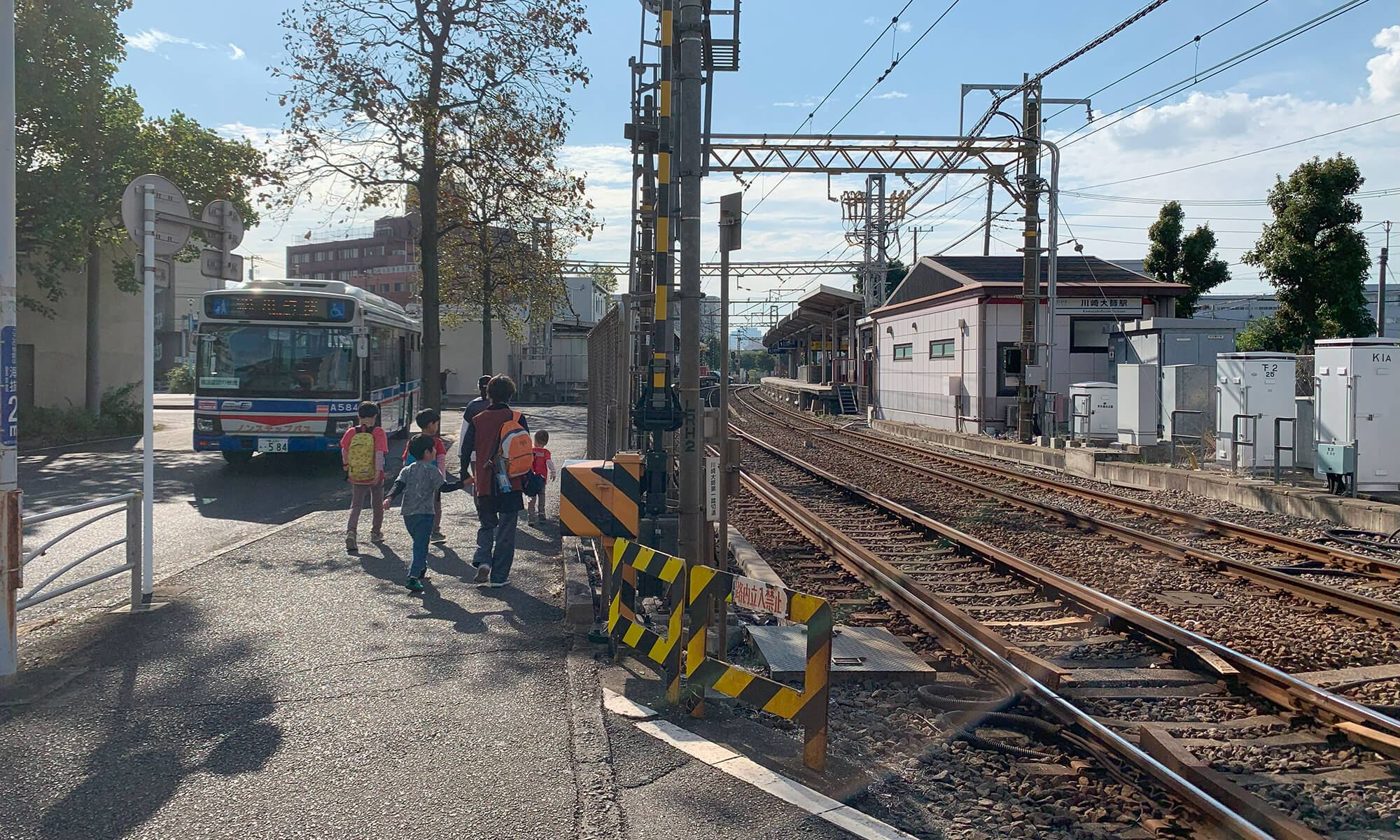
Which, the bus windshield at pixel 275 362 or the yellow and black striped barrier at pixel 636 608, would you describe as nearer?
the yellow and black striped barrier at pixel 636 608

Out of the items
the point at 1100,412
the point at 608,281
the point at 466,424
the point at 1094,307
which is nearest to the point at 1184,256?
the point at 1094,307

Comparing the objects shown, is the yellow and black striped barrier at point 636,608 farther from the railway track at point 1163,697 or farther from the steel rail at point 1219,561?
the steel rail at point 1219,561

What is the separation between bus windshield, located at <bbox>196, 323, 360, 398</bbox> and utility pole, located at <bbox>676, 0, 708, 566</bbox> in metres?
9.90

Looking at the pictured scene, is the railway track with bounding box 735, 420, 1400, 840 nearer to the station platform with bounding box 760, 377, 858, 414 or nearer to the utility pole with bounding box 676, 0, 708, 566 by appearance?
the utility pole with bounding box 676, 0, 708, 566

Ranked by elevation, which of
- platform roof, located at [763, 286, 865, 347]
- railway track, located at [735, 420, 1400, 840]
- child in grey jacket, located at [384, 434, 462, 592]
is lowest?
railway track, located at [735, 420, 1400, 840]

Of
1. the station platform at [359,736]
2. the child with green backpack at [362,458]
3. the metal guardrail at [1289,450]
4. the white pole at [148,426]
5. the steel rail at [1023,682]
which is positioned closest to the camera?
the station platform at [359,736]

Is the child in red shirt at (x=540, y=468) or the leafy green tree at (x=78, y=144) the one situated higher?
the leafy green tree at (x=78, y=144)

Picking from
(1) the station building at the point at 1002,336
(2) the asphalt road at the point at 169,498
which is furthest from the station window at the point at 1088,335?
(2) the asphalt road at the point at 169,498

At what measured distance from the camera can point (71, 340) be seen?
1052 inches

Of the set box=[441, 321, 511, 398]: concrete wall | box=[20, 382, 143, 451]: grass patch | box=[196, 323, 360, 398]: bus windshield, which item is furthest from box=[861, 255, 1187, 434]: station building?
box=[441, 321, 511, 398]: concrete wall

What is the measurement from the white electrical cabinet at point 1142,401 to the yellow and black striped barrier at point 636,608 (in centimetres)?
1519

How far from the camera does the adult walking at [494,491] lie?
805 centimetres

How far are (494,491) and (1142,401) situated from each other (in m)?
14.9

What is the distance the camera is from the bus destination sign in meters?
15.4
